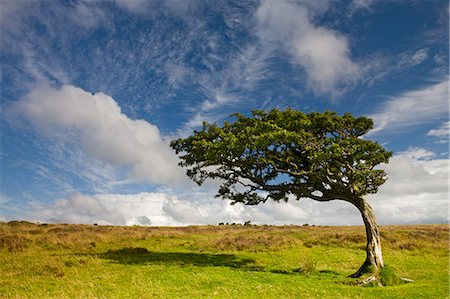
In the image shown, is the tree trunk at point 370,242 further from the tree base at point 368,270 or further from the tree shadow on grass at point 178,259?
the tree shadow on grass at point 178,259

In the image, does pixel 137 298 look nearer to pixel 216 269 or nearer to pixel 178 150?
pixel 216 269

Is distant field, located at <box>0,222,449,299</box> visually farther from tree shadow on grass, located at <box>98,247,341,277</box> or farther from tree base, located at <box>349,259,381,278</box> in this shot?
tree base, located at <box>349,259,381,278</box>

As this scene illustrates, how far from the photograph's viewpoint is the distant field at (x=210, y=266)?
20.3 m

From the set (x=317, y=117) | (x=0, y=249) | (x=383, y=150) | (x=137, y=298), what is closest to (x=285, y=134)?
(x=317, y=117)

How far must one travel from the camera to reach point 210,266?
28156 mm

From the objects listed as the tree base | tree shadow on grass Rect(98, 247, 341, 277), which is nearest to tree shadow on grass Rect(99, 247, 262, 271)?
tree shadow on grass Rect(98, 247, 341, 277)

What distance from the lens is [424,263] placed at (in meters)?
31.4

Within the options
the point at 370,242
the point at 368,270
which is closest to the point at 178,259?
the point at 368,270

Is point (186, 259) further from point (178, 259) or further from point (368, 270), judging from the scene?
point (368, 270)

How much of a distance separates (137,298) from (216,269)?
9.37 metres

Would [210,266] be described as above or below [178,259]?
below

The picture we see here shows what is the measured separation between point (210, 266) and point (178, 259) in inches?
178

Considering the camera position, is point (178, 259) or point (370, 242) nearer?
point (370, 242)

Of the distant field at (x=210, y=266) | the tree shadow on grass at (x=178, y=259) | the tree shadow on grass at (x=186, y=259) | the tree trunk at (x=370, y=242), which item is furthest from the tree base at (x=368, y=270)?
the tree shadow on grass at (x=178, y=259)
